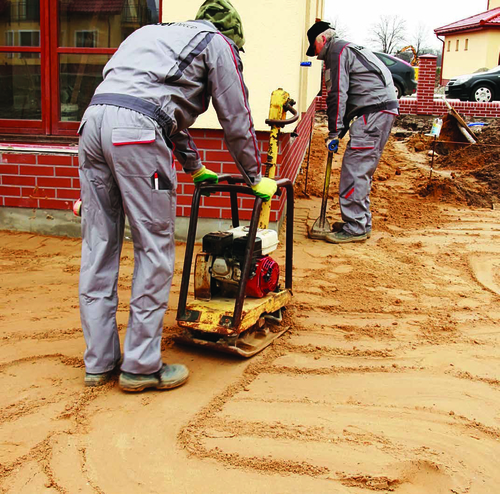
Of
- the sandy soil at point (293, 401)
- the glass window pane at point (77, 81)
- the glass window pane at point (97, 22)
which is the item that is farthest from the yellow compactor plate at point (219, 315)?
the glass window pane at point (97, 22)

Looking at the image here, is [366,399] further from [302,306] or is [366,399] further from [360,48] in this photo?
[360,48]

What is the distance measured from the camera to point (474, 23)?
34.6 meters

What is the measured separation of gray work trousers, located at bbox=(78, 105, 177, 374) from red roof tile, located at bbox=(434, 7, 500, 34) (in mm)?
34667

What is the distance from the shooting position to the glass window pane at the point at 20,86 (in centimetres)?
616

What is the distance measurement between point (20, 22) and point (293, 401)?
4876 millimetres

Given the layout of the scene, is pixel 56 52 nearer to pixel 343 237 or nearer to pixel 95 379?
pixel 343 237

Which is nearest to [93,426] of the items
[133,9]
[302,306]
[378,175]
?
[302,306]

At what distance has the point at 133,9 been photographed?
5.99 meters

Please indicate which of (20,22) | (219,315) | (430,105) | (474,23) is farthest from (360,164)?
(474,23)

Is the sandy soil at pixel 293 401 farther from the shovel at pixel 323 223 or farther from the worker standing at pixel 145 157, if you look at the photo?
the shovel at pixel 323 223

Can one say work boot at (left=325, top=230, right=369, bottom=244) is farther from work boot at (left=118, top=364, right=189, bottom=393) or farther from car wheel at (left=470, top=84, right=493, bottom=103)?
car wheel at (left=470, top=84, right=493, bottom=103)

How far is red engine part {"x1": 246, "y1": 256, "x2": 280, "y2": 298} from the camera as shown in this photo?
12.5ft

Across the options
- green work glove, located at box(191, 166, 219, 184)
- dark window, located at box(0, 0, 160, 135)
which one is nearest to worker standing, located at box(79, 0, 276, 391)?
green work glove, located at box(191, 166, 219, 184)

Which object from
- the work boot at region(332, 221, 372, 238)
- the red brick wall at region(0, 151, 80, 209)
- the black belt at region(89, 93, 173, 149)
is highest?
the black belt at region(89, 93, 173, 149)
